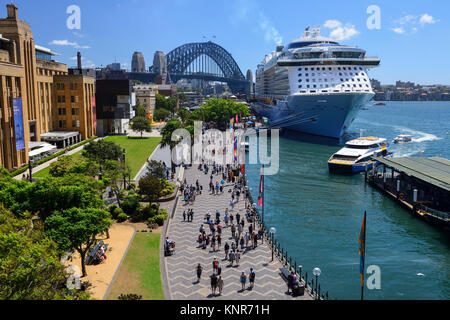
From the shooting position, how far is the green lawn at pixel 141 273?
20.9 metres

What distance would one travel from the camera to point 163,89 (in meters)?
189

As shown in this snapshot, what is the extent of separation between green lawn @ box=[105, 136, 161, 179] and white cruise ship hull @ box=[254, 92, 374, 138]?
1261 inches

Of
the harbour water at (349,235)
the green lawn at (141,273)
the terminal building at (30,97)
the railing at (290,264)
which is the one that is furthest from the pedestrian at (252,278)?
the terminal building at (30,97)

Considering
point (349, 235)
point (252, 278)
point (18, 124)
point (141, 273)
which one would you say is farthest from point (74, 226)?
point (18, 124)

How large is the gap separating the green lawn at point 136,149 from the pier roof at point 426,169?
1256 inches

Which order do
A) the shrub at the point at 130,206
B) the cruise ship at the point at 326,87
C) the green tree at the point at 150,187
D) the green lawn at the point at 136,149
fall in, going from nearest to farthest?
the shrub at the point at 130,206, the green tree at the point at 150,187, the green lawn at the point at 136,149, the cruise ship at the point at 326,87

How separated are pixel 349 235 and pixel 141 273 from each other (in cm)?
1828

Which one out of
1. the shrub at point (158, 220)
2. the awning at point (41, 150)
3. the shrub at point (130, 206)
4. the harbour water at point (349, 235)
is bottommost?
the harbour water at point (349, 235)

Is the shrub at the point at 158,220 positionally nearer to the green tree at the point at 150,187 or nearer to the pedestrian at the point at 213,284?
the green tree at the point at 150,187

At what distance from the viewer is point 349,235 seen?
3322cm

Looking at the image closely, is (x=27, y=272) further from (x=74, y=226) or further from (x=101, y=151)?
(x=101, y=151)

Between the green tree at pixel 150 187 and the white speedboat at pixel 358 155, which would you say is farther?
the white speedboat at pixel 358 155
